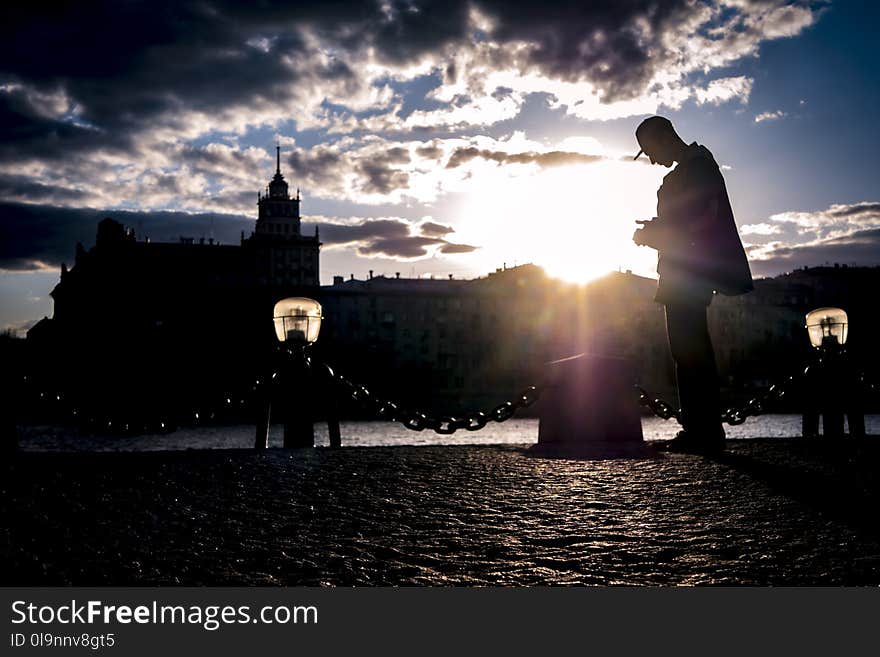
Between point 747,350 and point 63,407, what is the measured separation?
10435 centimetres

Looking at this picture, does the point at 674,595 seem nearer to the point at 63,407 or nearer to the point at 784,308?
the point at 63,407

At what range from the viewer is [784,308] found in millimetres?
104688

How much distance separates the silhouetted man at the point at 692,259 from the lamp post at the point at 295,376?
3.47 meters

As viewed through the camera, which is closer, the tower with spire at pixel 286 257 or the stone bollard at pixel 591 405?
the stone bollard at pixel 591 405

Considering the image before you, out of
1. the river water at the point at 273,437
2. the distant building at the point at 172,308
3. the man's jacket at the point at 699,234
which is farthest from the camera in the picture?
the distant building at the point at 172,308

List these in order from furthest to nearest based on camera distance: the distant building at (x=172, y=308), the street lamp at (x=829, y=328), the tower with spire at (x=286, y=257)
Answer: the tower with spire at (x=286, y=257) < the distant building at (x=172, y=308) < the street lamp at (x=829, y=328)

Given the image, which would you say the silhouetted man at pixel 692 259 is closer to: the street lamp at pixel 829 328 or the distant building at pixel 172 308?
the street lamp at pixel 829 328

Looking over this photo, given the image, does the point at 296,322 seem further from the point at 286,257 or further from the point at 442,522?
the point at 286,257

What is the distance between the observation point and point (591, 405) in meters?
8.02

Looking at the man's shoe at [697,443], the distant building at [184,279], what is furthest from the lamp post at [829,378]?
the distant building at [184,279]

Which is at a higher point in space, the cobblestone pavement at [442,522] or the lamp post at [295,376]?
the lamp post at [295,376]

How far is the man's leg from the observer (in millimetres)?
6633

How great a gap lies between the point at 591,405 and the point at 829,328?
11.1ft

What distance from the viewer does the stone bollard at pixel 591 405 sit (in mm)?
7969
